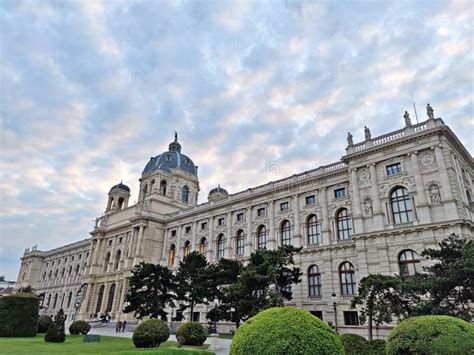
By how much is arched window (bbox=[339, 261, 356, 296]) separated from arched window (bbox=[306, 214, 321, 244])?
13.6 ft

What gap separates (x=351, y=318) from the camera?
1207 inches

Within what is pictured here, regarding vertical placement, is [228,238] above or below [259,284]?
above

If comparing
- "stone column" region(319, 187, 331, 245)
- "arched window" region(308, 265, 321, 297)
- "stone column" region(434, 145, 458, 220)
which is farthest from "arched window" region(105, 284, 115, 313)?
"stone column" region(434, 145, 458, 220)

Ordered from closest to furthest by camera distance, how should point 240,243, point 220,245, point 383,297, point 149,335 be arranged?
point 149,335, point 383,297, point 240,243, point 220,245

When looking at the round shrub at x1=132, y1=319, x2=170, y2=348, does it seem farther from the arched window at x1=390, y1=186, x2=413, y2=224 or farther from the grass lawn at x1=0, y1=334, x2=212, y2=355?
the arched window at x1=390, y1=186, x2=413, y2=224

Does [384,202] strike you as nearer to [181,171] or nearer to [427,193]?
[427,193]

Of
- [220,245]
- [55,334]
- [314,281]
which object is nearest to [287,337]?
[55,334]

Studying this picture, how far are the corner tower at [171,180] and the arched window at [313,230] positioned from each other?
107 feet

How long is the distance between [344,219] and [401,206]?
646cm

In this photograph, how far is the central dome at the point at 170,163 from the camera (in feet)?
226

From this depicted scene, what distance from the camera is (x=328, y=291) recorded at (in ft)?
109

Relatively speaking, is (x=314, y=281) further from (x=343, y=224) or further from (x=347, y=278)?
(x=343, y=224)

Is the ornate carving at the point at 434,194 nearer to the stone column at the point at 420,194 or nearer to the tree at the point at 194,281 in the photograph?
the stone column at the point at 420,194

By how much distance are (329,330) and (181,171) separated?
60987 millimetres
